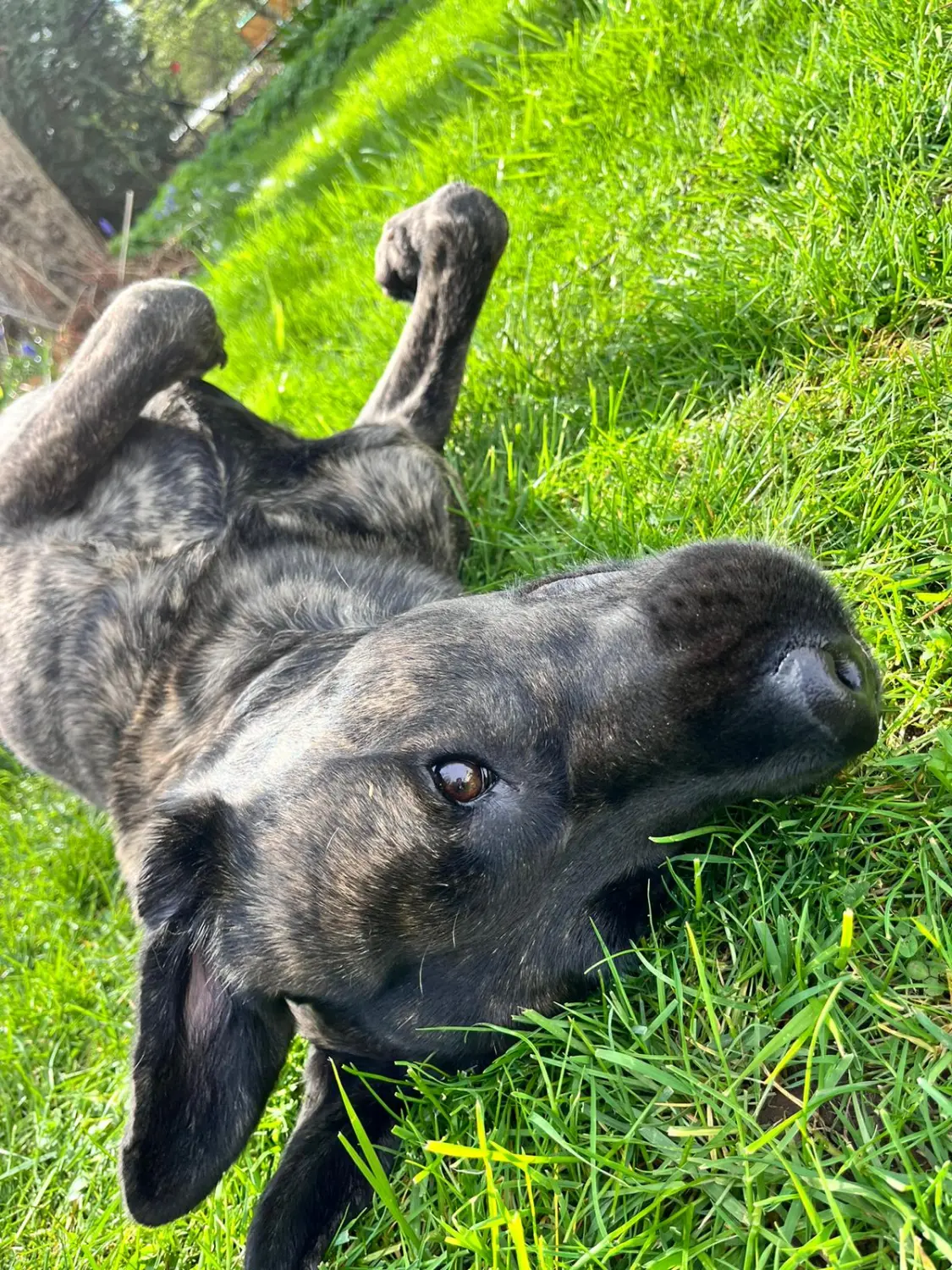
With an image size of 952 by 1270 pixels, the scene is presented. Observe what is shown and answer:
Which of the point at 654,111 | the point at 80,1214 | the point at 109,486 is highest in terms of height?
the point at 109,486

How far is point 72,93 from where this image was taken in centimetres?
1755

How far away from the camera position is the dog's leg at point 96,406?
3.31 meters

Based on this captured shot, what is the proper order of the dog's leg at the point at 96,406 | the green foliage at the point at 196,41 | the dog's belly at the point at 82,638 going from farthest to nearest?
the green foliage at the point at 196,41 < the dog's leg at the point at 96,406 < the dog's belly at the point at 82,638

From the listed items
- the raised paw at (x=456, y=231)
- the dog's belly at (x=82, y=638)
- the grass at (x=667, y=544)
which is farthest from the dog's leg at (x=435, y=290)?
the dog's belly at (x=82, y=638)

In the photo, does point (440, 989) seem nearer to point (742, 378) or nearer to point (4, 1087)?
point (742, 378)

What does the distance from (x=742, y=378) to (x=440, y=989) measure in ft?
6.77

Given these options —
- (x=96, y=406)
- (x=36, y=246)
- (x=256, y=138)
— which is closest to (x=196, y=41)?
(x=256, y=138)

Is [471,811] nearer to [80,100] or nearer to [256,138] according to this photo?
[256,138]

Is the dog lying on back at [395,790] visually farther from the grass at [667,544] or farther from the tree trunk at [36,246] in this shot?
the tree trunk at [36,246]

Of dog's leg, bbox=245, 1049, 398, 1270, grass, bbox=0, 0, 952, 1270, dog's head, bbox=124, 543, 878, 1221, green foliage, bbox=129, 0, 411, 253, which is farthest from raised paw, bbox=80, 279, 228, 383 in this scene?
green foliage, bbox=129, 0, 411, 253

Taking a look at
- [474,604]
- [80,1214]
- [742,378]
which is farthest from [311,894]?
[742,378]

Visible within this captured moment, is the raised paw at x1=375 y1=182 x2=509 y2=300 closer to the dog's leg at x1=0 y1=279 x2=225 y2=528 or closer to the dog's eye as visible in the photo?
the dog's leg at x1=0 y1=279 x2=225 y2=528

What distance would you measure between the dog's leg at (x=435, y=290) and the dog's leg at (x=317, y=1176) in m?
2.32

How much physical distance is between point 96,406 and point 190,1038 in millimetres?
2125
